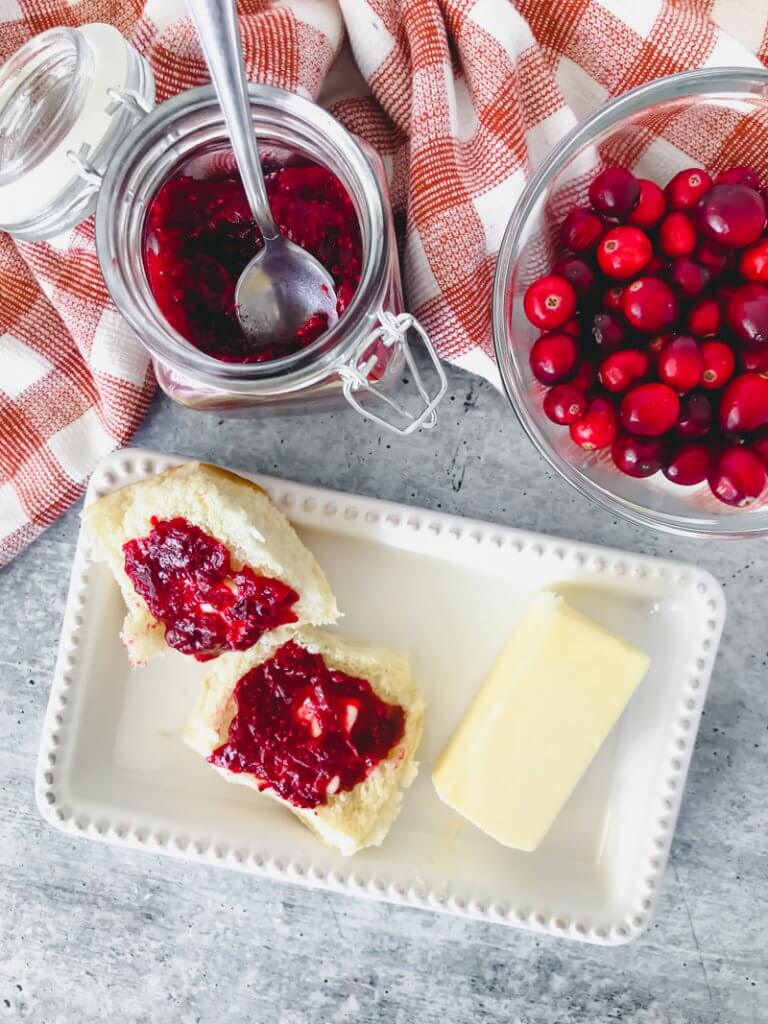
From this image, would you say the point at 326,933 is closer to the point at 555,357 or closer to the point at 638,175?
the point at 555,357

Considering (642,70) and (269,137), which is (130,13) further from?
(642,70)

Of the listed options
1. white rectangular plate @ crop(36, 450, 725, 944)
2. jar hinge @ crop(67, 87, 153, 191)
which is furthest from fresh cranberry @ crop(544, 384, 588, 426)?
jar hinge @ crop(67, 87, 153, 191)

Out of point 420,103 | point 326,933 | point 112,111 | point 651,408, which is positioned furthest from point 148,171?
point 326,933

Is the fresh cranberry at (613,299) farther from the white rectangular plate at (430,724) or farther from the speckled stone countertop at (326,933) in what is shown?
the speckled stone countertop at (326,933)

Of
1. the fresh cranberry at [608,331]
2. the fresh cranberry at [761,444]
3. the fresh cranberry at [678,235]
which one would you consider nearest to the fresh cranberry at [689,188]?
the fresh cranberry at [678,235]

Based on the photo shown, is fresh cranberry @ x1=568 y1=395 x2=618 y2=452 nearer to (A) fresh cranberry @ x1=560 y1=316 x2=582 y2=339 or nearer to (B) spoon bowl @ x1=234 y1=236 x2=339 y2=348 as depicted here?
(A) fresh cranberry @ x1=560 y1=316 x2=582 y2=339

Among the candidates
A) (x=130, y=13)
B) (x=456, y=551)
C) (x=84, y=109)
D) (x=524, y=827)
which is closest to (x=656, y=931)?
(x=524, y=827)
